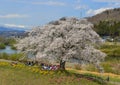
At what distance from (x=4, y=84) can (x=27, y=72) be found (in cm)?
457

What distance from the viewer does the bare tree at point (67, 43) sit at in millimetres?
30250

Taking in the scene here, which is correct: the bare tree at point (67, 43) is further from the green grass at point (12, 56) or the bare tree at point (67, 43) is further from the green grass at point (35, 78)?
the green grass at point (12, 56)

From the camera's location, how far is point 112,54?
8581cm

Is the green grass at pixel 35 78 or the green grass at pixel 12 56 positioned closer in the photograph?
the green grass at pixel 35 78

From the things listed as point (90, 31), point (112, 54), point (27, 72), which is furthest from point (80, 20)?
point (112, 54)

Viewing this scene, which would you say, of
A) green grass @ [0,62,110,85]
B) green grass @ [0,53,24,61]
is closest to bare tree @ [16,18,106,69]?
green grass @ [0,62,110,85]

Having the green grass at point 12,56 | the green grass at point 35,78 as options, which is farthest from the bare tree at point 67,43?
the green grass at point 12,56

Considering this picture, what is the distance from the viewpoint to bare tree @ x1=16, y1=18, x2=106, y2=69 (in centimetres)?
3025

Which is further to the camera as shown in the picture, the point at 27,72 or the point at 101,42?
the point at 101,42

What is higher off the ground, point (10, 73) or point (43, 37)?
point (43, 37)

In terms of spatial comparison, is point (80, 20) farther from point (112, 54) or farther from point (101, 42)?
point (112, 54)

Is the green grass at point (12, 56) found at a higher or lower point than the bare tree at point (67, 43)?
lower

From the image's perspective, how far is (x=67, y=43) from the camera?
99.8 ft

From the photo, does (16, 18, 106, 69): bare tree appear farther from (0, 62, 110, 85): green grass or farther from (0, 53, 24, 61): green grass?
(0, 53, 24, 61): green grass
